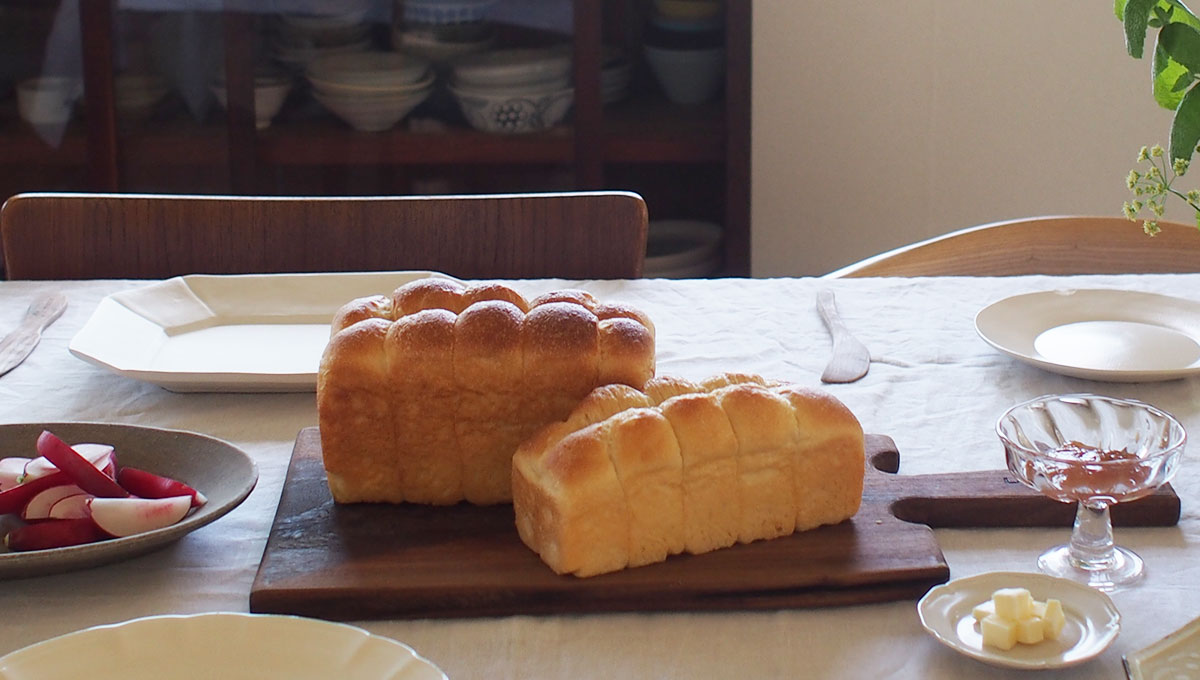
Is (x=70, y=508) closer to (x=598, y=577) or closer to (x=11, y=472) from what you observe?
(x=11, y=472)

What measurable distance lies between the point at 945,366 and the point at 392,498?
0.57 metres

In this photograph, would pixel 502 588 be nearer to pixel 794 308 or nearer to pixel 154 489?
pixel 154 489

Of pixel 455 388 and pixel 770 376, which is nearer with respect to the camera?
pixel 455 388

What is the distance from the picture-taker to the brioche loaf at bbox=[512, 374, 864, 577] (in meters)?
0.82

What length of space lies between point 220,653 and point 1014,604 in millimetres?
445

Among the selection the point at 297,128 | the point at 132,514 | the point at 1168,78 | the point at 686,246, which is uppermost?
the point at 1168,78

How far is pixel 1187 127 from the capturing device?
0.75 meters

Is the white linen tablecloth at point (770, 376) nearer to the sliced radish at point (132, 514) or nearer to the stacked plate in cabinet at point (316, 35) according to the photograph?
the sliced radish at point (132, 514)

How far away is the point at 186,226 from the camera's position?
62.4 inches

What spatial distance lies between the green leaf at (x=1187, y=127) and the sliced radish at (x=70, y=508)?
0.71 meters

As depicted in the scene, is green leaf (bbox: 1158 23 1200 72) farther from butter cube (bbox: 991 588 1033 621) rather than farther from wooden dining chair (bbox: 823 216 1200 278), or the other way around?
wooden dining chair (bbox: 823 216 1200 278)

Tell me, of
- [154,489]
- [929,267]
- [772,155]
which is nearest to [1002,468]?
[154,489]

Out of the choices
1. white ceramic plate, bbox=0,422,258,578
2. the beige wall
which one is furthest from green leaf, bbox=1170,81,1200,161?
the beige wall

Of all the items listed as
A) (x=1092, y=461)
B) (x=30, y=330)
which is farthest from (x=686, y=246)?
(x=1092, y=461)
